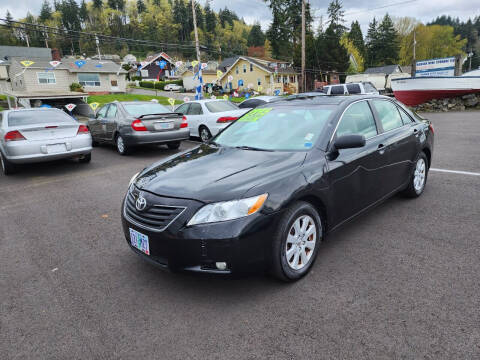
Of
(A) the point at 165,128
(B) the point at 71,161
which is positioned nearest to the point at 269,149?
(A) the point at 165,128

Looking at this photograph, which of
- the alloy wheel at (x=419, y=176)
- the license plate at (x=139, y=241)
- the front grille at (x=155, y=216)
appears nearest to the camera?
the front grille at (x=155, y=216)

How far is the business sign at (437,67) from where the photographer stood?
74.9ft

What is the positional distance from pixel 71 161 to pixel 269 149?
7.20 metres

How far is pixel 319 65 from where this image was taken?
53156 millimetres

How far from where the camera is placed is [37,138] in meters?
7.00

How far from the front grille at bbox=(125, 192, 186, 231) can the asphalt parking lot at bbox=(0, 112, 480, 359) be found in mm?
359

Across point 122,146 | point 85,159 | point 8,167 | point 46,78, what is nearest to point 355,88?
point 122,146

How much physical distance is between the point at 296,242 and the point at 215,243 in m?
0.78

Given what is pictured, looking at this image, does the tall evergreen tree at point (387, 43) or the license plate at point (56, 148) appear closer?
the license plate at point (56, 148)

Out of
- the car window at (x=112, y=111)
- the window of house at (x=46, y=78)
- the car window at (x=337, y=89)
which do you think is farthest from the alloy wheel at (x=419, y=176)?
the window of house at (x=46, y=78)

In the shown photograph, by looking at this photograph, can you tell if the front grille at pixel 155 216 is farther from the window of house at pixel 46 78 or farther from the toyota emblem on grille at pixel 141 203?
the window of house at pixel 46 78

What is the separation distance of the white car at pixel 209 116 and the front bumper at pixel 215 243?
8070mm

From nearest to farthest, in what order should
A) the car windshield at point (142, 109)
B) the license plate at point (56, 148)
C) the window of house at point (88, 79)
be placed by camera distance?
the license plate at point (56, 148), the car windshield at point (142, 109), the window of house at point (88, 79)

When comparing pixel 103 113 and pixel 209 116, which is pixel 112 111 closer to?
pixel 103 113
